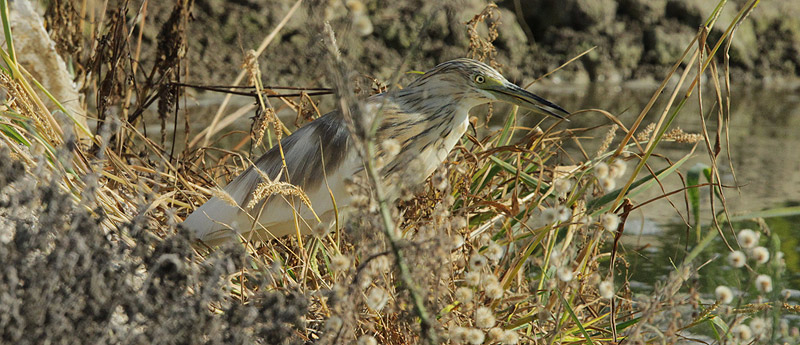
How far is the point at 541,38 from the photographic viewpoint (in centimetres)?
659

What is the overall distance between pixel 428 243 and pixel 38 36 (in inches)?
72.9

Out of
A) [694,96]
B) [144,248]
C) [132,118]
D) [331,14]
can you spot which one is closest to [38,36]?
[132,118]

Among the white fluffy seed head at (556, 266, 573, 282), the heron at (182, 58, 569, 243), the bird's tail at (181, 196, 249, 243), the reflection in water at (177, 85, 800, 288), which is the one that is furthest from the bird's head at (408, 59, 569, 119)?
the white fluffy seed head at (556, 266, 573, 282)

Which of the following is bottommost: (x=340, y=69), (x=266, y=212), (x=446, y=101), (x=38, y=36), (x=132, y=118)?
(x=340, y=69)

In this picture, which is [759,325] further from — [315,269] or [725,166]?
[725,166]

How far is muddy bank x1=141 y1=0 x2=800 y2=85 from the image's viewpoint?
225 inches

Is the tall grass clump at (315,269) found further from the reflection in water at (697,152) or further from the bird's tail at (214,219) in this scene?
the reflection in water at (697,152)

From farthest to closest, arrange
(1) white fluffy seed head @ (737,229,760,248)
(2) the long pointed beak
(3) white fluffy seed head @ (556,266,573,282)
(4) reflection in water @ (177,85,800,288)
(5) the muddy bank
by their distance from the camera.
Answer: (5) the muddy bank
(4) reflection in water @ (177,85,800,288)
(2) the long pointed beak
(3) white fluffy seed head @ (556,266,573,282)
(1) white fluffy seed head @ (737,229,760,248)

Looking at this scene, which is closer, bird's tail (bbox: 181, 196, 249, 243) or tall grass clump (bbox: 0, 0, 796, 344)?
tall grass clump (bbox: 0, 0, 796, 344)

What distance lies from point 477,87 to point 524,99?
0.13 metres

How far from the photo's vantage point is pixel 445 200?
144cm

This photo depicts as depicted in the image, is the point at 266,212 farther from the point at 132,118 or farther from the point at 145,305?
the point at 145,305

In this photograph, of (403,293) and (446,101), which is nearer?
(403,293)

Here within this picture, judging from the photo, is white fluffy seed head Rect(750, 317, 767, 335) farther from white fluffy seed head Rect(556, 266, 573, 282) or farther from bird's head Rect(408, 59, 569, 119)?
bird's head Rect(408, 59, 569, 119)
